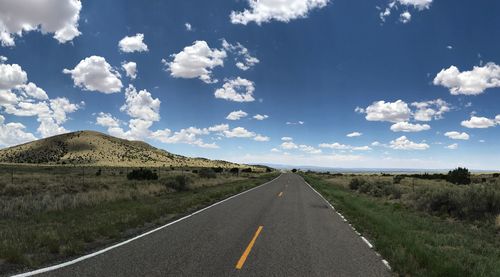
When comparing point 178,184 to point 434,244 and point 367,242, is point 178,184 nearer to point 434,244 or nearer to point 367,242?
point 367,242

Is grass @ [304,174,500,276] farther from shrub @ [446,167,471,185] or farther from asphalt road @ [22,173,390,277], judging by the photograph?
shrub @ [446,167,471,185]

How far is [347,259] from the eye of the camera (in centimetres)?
835

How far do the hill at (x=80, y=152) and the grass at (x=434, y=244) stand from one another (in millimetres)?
130348

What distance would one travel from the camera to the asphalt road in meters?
6.91

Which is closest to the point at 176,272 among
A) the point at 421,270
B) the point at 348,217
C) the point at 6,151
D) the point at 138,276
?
the point at 138,276

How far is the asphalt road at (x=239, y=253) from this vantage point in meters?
6.91

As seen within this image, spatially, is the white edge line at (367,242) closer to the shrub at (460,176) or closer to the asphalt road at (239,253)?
the asphalt road at (239,253)

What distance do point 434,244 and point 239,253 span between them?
5565 millimetres

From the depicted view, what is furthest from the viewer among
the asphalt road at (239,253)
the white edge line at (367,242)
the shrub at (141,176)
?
the shrub at (141,176)

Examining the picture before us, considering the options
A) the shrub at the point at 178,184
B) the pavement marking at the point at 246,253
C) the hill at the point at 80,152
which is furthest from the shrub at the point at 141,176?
the hill at the point at 80,152

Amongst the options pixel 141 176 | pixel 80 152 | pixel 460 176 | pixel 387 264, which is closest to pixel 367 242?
pixel 387 264

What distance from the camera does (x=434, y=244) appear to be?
402 inches

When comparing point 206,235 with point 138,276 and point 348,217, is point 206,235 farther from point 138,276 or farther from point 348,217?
point 348,217

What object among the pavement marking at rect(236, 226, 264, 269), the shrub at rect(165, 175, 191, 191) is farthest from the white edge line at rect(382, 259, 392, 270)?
the shrub at rect(165, 175, 191, 191)
